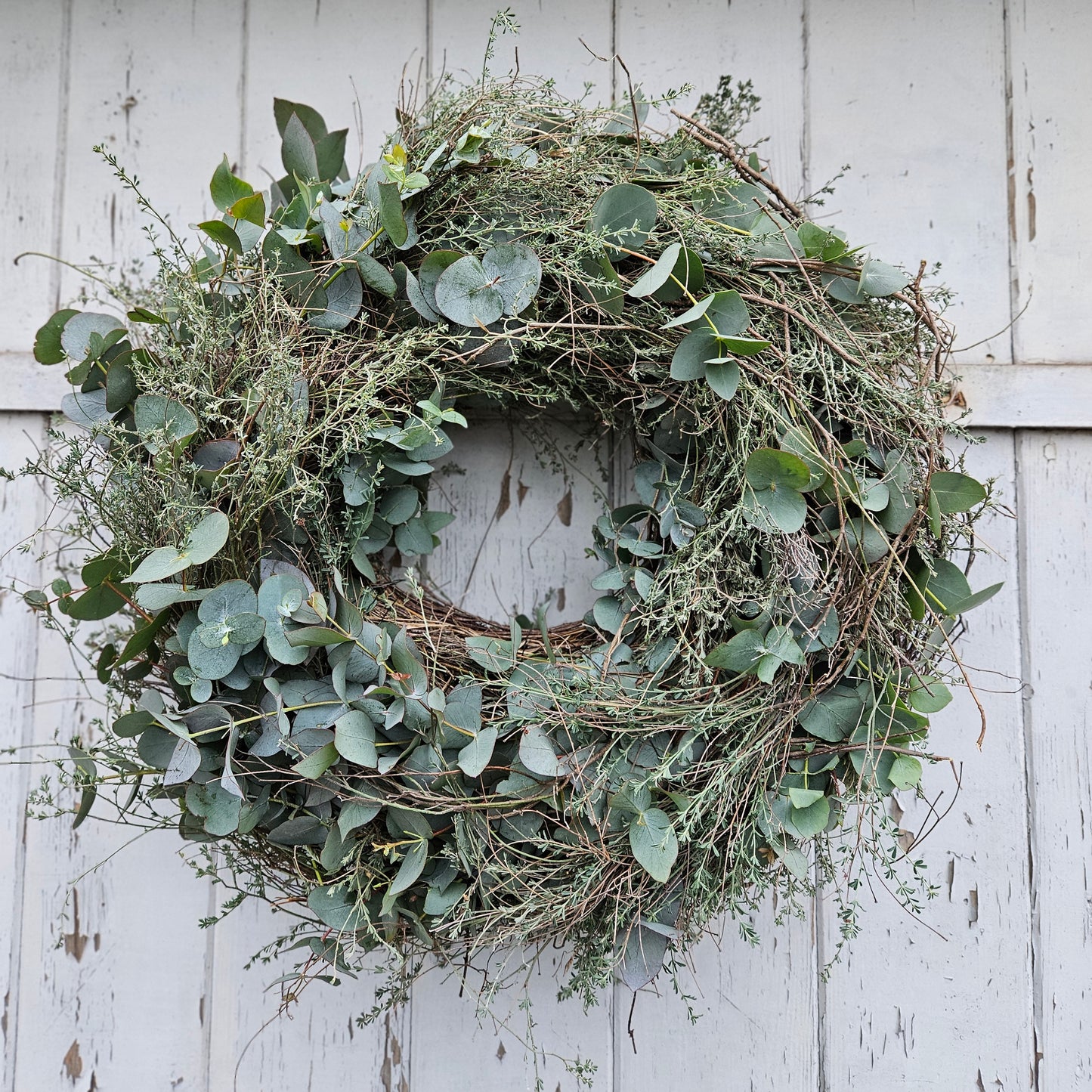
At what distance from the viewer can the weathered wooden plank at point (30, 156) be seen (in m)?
1.07

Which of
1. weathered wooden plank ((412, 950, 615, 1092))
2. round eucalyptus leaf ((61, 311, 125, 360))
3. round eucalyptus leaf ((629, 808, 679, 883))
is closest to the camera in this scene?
round eucalyptus leaf ((629, 808, 679, 883))

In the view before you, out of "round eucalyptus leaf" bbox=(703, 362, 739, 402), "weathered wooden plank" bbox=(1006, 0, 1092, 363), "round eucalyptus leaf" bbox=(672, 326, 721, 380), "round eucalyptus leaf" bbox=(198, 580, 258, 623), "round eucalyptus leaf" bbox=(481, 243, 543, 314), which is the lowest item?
"round eucalyptus leaf" bbox=(198, 580, 258, 623)

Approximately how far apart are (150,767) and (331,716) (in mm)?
203

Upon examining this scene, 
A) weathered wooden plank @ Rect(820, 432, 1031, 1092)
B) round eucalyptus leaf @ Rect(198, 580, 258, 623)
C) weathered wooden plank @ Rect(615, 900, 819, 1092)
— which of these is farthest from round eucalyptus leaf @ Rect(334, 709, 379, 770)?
weathered wooden plank @ Rect(820, 432, 1031, 1092)

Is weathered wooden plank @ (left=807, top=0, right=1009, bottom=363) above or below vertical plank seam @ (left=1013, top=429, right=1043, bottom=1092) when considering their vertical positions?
above

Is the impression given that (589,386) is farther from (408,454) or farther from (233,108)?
(233,108)

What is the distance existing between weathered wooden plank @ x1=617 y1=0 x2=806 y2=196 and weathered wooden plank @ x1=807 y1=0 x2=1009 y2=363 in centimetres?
2

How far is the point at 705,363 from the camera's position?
2.52 ft

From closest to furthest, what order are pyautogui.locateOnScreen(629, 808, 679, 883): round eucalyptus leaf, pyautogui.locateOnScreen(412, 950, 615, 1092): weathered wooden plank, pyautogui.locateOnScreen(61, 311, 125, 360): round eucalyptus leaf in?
1. pyautogui.locateOnScreen(629, 808, 679, 883): round eucalyptus leaf
2. pyautogui.locateOnScreen(61, 311, 125, 360): round eucalyptus leaf
3. pyautogui.locateOnScreen(412, 950, 615, 1092): weathered wooden plank

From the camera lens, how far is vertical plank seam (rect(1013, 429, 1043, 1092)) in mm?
1010

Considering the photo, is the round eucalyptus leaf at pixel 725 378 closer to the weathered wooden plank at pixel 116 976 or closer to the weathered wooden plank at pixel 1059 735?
the weathered wooden plank at pixel 1059 735

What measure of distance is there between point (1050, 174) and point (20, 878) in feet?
5.25

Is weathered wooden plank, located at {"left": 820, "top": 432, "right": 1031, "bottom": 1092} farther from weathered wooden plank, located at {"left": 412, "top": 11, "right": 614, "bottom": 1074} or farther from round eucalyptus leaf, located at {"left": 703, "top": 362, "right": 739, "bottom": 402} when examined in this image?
round eucalyptus leaf, located at {"left": 703, "top": 362, "right": 739, "bottom": 402}

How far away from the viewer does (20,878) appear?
1039mm
